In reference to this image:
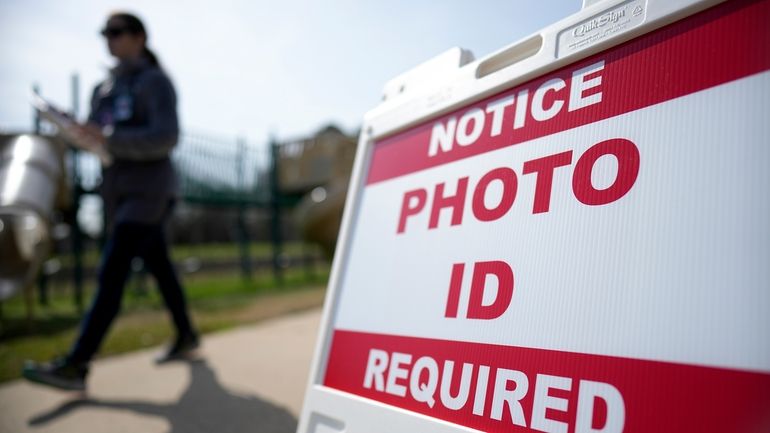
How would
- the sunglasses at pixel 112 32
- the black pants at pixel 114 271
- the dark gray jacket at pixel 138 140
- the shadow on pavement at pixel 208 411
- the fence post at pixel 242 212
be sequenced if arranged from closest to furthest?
1. the shadow on pavement at pixel 208 411
2. the black pants at pixel 114 271
3. the dark gray jacket at pixel 138 140
4. the sunglasses at pixel 112 32
5. the fence post at pixel 242 212

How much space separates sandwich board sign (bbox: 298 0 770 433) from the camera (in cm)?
63

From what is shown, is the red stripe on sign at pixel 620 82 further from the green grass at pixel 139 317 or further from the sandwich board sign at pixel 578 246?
the green grass at pixel 139 317

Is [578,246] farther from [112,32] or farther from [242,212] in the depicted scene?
[242,212]

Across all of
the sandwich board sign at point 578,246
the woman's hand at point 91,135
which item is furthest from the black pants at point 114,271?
the sandwich board sign at point 578,246

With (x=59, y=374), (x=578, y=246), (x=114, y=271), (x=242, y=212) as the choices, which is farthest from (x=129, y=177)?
(x=242, y=212)

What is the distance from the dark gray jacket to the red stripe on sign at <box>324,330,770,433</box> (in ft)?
5.08

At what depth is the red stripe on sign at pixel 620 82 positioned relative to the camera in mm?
685

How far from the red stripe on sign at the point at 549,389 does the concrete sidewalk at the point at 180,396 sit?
2.70ft

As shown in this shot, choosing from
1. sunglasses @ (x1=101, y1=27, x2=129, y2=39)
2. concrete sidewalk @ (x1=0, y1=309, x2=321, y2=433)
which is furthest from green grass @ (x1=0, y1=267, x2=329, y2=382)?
sunglasses @ (x1=101, y1=27, x2=129, y2=39)

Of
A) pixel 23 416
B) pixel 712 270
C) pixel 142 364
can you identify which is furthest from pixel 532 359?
pixel 142 364

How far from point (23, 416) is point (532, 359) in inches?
80.9

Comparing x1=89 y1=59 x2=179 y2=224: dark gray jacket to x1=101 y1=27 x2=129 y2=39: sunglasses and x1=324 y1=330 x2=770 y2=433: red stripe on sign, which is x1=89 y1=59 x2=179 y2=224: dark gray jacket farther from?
x1=324 y1=330 x2=770 y2=433: red stripe on sign

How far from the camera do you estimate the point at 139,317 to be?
149 inches

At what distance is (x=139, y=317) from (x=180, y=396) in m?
2.12
